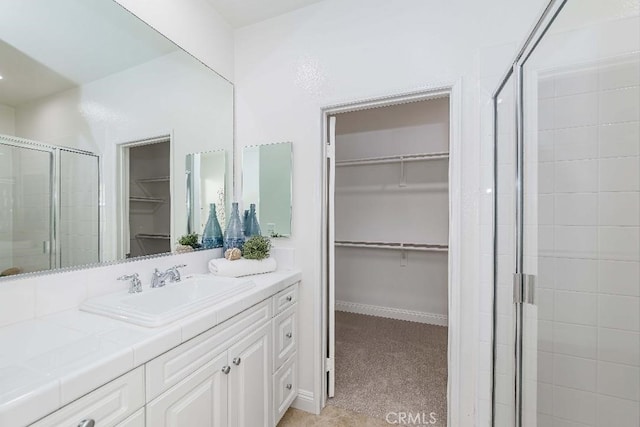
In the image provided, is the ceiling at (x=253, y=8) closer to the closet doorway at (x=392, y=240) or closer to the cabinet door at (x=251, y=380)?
the closet doorway at (x=392, y=240)

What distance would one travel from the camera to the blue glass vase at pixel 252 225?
196cm

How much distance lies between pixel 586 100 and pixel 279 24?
1783 millimetres

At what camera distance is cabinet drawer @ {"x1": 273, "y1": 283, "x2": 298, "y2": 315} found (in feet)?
5.17

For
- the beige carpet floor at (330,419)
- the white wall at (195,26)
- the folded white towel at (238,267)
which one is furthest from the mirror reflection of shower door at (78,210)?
the beige carpet floor at (330,419)

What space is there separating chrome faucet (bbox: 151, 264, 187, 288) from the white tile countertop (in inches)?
12.7

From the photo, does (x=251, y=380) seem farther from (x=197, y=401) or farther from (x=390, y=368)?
(x=390, y=368)

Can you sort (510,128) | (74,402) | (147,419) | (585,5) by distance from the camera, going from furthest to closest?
(510,128), (585,5), (147,419), (74,402)

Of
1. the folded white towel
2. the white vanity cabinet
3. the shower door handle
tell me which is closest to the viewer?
the white vanity cabinet

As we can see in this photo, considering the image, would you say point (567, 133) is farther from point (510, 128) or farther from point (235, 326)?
→ point (235, 326)

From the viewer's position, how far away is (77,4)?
4.02ft

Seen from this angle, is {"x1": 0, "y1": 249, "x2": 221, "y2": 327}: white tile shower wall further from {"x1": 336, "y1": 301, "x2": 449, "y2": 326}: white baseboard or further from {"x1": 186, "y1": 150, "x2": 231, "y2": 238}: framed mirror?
{"x1": 336, "y1": 301, "x2": 449, "y2": 326}: white baseboard

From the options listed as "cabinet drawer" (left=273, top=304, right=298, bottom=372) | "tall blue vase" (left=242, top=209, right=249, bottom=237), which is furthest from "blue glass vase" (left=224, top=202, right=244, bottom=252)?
"cabinet drawer" (left=273, top=304, right=298, bottom=372)

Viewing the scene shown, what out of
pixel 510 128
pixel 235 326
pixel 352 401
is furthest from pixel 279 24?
pixel 352 401

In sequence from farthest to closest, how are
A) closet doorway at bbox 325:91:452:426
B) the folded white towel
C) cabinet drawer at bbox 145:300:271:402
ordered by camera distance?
closet doorway at bbox 325:91:452:426 < the folded white towel < cabinet drawer at bbox 145:300:271:402
